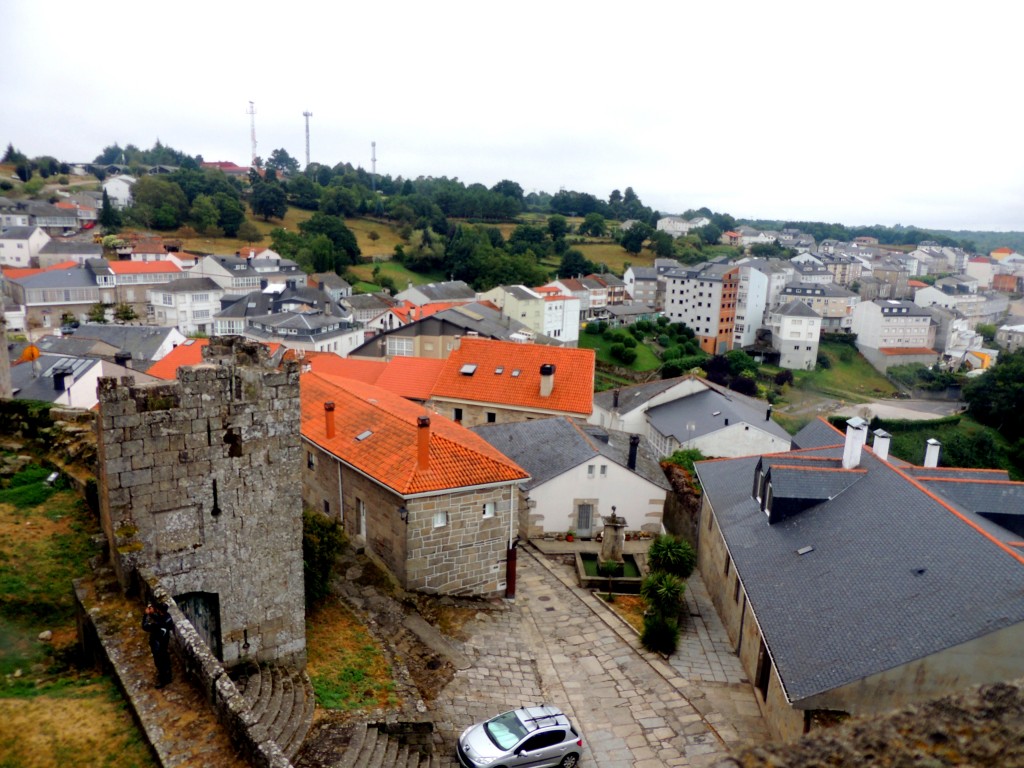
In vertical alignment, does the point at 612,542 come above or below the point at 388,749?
below

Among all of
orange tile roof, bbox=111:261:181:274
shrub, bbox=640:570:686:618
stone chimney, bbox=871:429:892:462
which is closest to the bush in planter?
shrub, bbox=640:570:686:618

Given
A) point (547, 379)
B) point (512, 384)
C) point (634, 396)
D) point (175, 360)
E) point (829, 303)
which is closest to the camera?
point (547, 379)

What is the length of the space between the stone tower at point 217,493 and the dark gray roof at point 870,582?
9.29 meters

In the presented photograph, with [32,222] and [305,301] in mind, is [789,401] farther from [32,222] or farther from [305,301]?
[32,222]

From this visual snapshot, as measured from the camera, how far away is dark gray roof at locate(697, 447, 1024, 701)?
11.7 m

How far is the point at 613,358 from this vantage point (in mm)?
75438

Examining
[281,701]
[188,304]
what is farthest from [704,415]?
[188,304]

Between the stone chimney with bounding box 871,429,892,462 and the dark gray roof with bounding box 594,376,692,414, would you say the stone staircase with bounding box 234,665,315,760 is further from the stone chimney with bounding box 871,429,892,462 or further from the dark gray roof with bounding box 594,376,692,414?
the dark gray roof with bounding box 594,376,692,414

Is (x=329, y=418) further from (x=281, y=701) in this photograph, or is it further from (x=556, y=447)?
(x=281, y=701)

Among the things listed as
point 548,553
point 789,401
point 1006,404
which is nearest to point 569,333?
point 789,401

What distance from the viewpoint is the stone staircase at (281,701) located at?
1095cm

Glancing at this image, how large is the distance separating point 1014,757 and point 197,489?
413 inches

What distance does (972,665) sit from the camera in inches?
445

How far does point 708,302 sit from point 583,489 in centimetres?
7477
